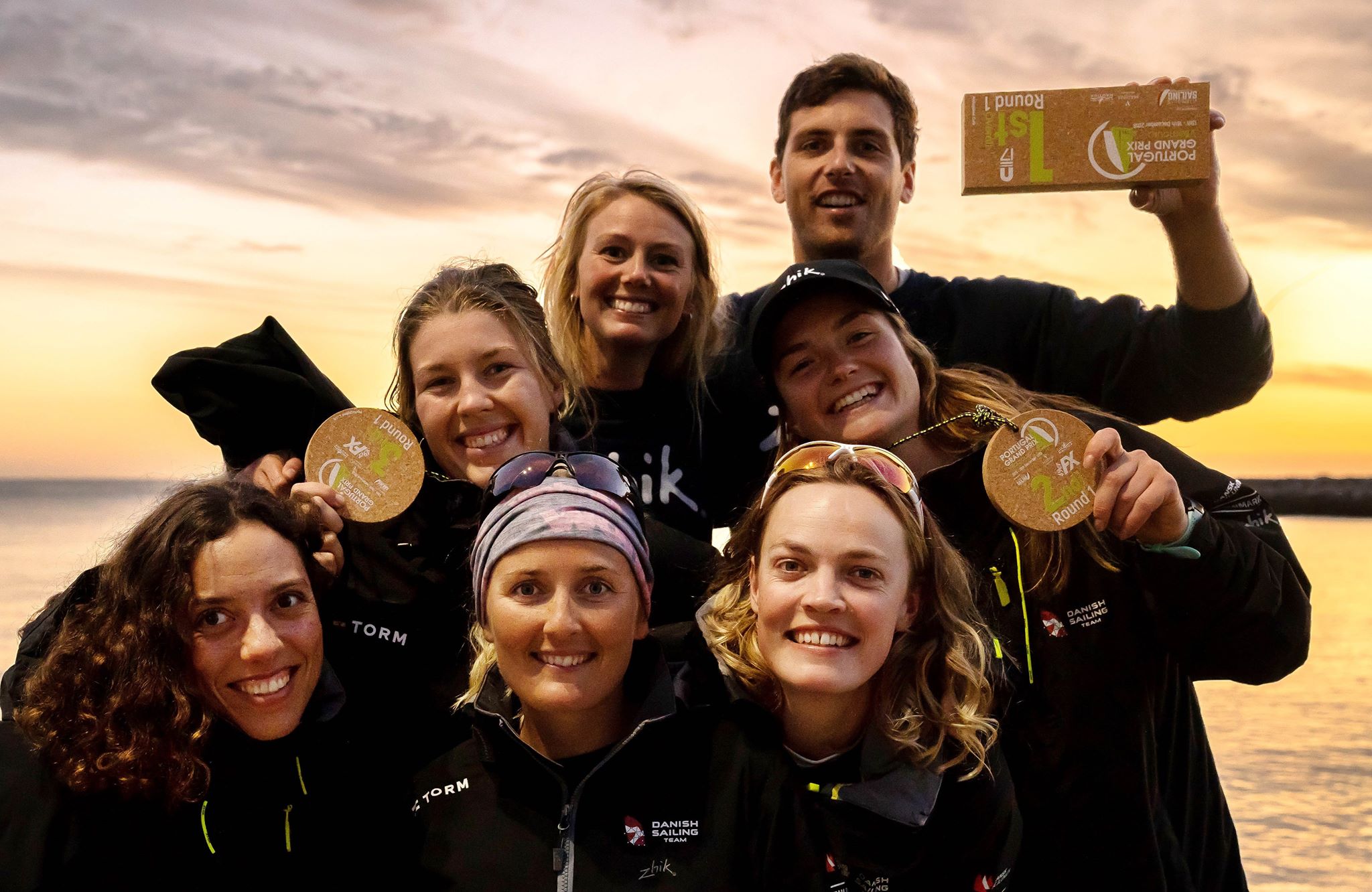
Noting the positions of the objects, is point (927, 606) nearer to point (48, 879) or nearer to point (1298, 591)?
point (1298, 591)

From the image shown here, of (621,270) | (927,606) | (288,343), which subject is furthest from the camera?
(621,270)

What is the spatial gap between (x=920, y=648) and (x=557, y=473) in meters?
1.02

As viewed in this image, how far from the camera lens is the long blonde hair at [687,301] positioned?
3932mm

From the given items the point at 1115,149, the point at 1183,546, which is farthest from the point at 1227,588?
the point at 1115,149

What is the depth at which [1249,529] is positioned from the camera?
2850mm

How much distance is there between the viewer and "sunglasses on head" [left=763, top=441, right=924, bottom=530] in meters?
2.66

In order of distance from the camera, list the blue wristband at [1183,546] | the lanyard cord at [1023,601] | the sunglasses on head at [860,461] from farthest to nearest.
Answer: the lanyard cord at [1023,601] → the sunglasses on head at [860,461] → the blue wristband at [1183,546]

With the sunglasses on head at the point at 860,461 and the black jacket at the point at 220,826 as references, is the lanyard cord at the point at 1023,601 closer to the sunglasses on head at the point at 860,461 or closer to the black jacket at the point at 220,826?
the sunglasses on head at the point at 860,461

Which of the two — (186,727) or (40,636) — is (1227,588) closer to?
(186,727)

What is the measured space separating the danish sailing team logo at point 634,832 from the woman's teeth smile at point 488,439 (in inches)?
45.4

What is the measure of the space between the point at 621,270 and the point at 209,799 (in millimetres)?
2205

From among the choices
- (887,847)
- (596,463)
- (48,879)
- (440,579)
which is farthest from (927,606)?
(48,879)

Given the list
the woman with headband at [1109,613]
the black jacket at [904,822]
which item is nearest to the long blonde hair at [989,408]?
the woman with headband at [1109,613]

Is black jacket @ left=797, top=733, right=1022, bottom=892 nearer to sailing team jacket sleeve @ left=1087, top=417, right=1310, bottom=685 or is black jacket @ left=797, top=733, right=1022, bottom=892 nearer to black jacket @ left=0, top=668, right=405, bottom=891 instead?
sailing team jacket sleeve @ left=1087, top=417, right=1310, bottom=685
